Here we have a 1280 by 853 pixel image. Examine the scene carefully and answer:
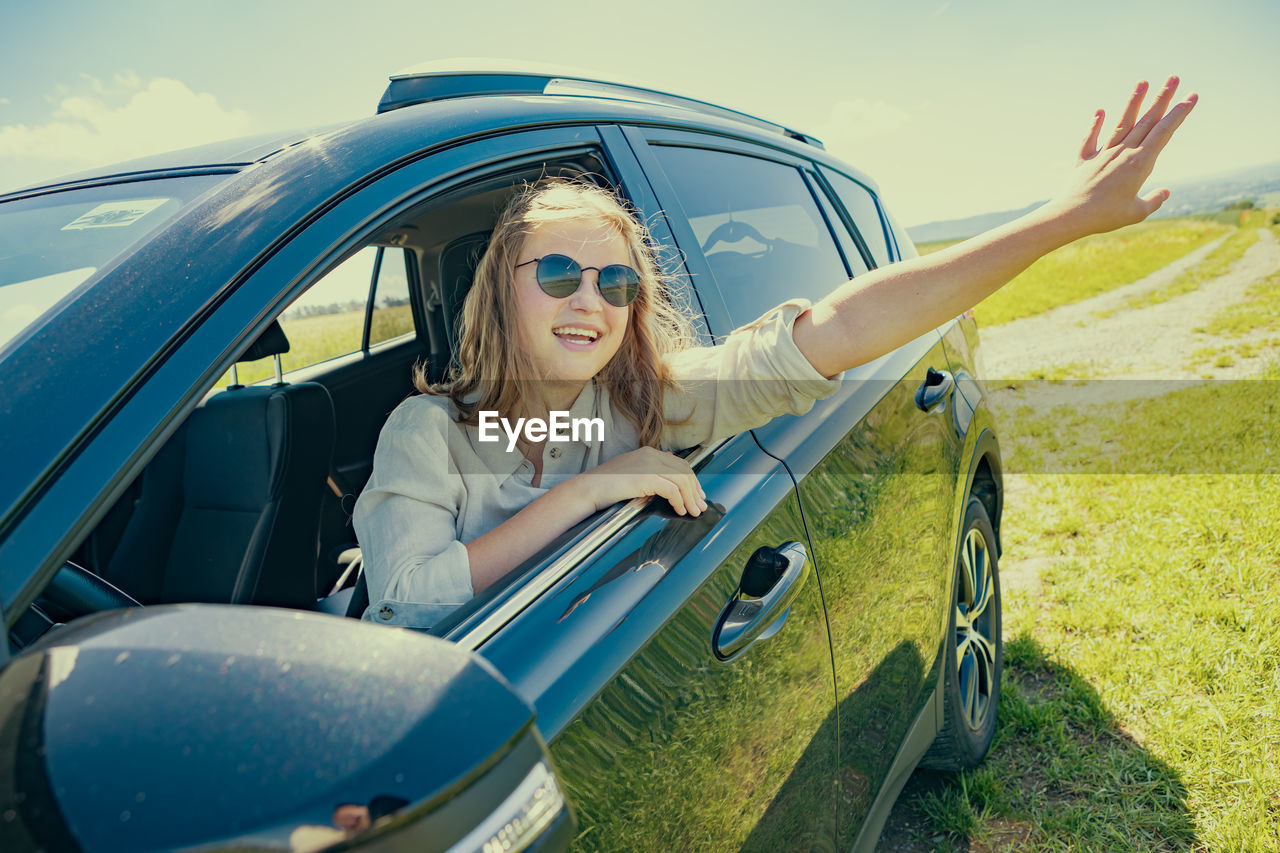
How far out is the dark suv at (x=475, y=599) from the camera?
0.52 metres

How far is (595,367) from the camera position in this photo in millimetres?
1558

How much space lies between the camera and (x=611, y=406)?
66.1 inches

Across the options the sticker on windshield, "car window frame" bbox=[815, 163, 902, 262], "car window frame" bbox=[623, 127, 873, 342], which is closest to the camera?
the sticker on windshield

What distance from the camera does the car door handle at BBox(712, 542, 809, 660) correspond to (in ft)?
4.08

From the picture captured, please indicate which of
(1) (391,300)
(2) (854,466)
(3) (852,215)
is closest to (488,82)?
(2) (854,466)

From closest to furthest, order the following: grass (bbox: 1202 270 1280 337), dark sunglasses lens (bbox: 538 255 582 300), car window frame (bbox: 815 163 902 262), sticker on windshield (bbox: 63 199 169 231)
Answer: sticker on windshield (bbox: 63 199 169 231)
dark sunglasses lens (bbox: 538 255 582 300)
car window frame (bbox: 815 163 902 262)
grass (bbox: 1202 270 1280 337)

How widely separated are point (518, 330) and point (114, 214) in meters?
0.65

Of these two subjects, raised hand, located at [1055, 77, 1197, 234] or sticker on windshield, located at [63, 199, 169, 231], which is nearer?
sticker on windshield, located at [63, 199, 169, 231]

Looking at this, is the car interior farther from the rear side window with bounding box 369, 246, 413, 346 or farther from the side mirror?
the side mirror

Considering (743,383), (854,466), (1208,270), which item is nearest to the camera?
(743,383)

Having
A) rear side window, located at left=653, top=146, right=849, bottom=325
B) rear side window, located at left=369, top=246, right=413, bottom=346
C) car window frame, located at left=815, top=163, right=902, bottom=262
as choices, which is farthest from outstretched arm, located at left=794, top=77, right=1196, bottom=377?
rear side window, located at left=369, top=246, right=413, bottom=346

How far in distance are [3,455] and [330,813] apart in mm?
527

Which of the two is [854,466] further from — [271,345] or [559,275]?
[271,345]

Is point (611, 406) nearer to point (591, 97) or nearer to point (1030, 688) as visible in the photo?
point (591, 97)
